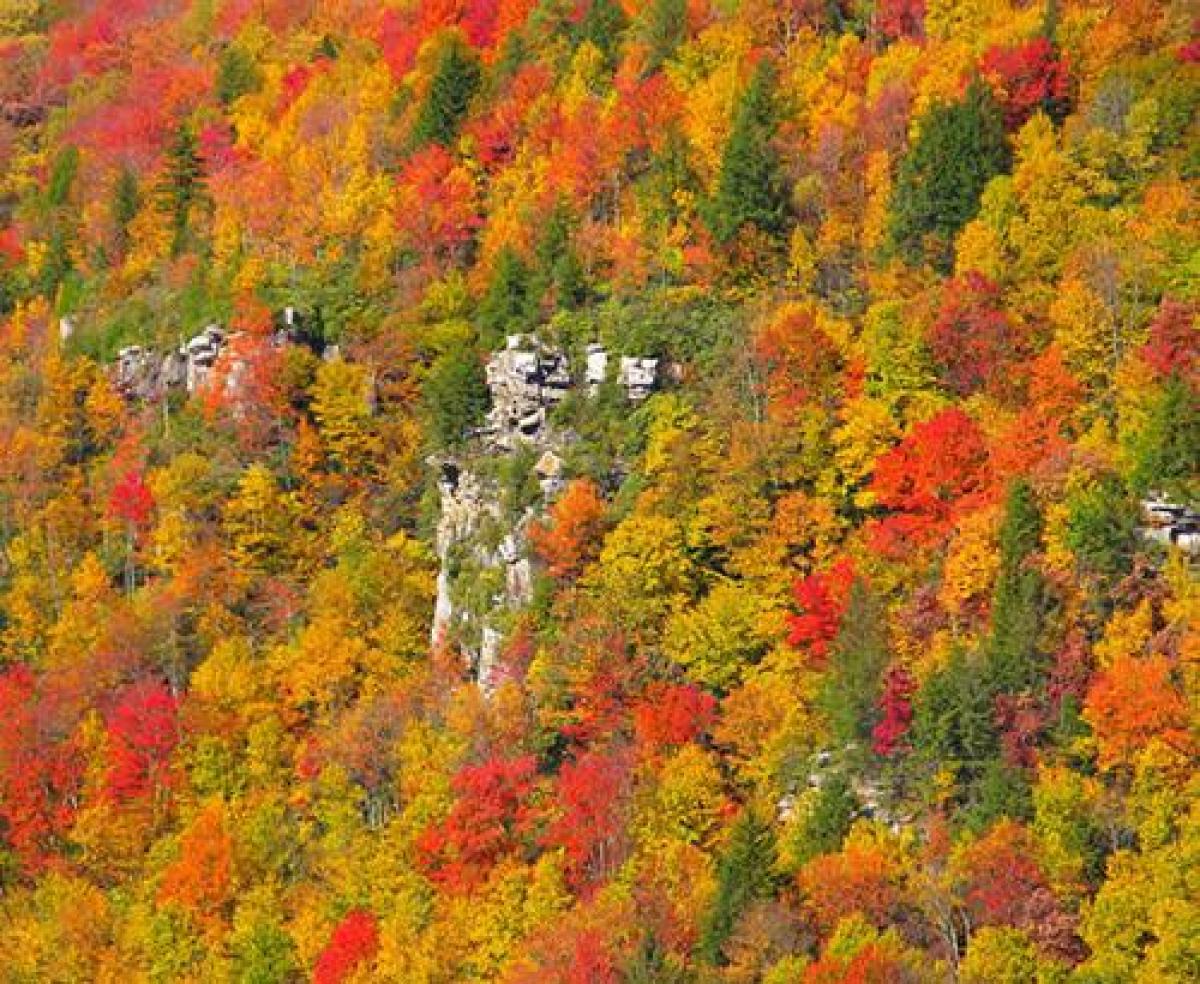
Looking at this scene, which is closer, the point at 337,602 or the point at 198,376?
the point at 337,602

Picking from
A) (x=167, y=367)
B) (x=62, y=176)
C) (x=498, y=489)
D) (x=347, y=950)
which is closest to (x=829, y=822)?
(x=347, y=950)

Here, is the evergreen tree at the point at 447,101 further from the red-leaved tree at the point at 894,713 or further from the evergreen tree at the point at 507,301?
the red-leaved tree at the point at 894,713

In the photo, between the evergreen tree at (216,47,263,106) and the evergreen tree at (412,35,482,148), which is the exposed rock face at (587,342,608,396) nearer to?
the evergreen tree at (412,35,482,148)

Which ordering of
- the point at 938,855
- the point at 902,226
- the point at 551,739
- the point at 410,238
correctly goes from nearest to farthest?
the point at 938,855 → the point at 551,739 → the point at 902,226 → the point at 410,238

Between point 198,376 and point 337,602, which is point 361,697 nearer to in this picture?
point 337,602

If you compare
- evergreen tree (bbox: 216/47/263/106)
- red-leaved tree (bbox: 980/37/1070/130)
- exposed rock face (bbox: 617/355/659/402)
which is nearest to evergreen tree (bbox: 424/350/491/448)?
exposed rock face (bbox: 617/355/659/402)

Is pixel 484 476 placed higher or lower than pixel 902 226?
lower

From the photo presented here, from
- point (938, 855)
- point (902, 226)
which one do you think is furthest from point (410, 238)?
point (938, 855)
